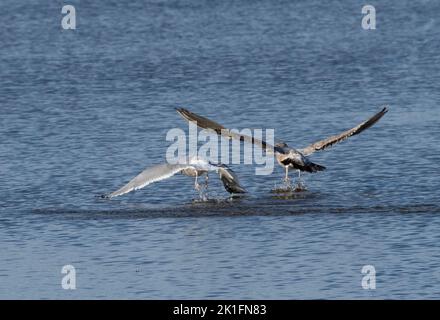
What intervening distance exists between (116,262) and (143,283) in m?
0.98

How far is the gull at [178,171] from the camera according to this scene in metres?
19.1

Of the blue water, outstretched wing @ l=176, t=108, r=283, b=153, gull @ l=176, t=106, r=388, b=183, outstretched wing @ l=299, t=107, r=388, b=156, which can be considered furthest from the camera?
gull @ l=176, t=106, r=388, b=183

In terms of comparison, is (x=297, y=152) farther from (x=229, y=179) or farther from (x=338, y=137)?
A: (x=229, y=179)

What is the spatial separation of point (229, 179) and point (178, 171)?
2.70ft

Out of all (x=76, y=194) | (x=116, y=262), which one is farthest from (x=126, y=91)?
(x=116, y=262)

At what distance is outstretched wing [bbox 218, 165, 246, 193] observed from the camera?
19547mm

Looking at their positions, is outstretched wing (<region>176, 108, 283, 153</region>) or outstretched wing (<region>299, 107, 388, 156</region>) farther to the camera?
outstretched wing (<region>299, 107, 388, 156</region>)

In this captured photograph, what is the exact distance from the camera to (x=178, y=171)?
1917cm

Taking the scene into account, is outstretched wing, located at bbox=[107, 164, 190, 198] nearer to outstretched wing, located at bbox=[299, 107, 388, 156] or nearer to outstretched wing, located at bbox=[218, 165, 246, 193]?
outstretched wing, located at bbox=[218, 165, 246, 193]

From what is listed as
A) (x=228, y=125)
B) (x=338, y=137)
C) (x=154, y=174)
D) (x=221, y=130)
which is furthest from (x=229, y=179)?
(x=228, y=125)

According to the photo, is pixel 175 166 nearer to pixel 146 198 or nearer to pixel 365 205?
pixel 146 198

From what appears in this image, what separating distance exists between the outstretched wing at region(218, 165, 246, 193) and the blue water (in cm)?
19

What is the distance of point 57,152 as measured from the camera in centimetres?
2353

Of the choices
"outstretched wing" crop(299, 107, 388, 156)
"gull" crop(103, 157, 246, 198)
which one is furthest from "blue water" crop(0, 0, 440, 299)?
"outstretched wing" crop(299, 107, 388, 156)
